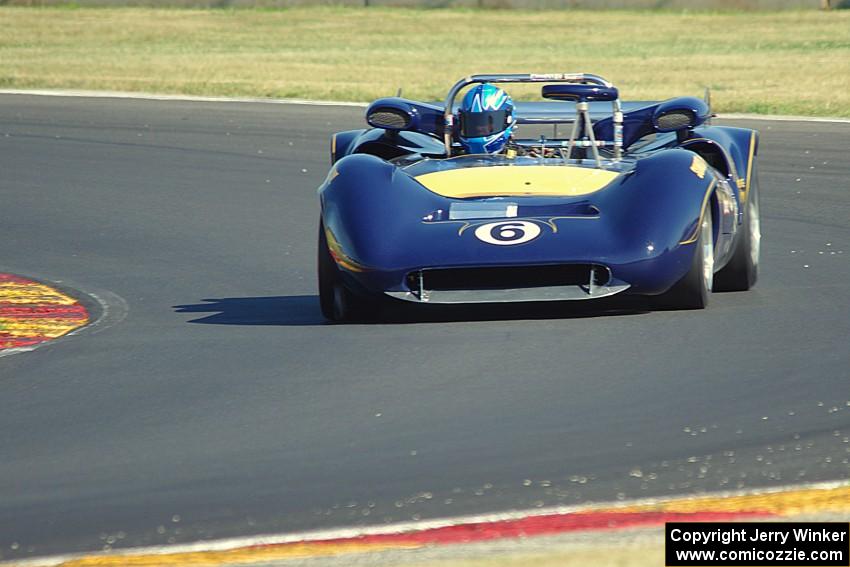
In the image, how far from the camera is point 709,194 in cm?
739

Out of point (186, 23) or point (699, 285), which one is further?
point (186, 23)

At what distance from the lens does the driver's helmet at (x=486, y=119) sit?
855 centimetres

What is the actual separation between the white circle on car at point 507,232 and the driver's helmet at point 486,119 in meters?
1.60

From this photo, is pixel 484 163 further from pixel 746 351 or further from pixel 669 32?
pixel 669 32

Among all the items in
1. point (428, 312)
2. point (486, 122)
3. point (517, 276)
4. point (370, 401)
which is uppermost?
point (486, 122)

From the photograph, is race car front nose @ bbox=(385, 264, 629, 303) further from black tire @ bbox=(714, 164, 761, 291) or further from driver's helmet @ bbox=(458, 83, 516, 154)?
driver's helmet @ bbox=(458, 83, 516, 154)

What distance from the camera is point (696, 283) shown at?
23.8 feet

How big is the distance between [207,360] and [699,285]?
2162 mm

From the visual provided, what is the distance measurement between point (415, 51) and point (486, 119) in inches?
842

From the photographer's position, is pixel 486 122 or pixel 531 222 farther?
pixel 486 122

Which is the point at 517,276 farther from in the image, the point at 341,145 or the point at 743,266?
the point at 341,145

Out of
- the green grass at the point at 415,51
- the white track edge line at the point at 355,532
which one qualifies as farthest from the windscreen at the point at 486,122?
the green grass at the point at 415,51

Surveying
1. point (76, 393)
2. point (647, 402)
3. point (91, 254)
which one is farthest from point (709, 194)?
point (91, 254)

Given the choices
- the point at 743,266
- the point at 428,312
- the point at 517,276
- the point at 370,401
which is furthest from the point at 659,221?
the point at 370,401
